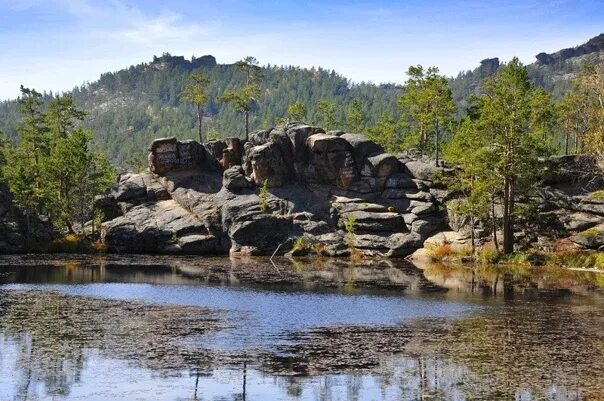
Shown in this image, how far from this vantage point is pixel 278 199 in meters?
90.1

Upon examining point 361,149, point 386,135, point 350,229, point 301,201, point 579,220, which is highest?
point 386,135

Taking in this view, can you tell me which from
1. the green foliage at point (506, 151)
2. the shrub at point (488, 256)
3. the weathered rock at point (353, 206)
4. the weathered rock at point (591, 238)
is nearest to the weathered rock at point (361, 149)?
the weathered rock at point (353, 206)

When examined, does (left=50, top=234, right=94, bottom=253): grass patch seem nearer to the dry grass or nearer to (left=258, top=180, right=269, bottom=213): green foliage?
(left=258, top=180, right=269, bottom=213): green foliage

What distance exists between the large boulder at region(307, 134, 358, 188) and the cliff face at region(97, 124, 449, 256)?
5.0 inches

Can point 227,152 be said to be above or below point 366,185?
above

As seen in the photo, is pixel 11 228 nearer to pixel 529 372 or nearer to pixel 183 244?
pixel 183 244

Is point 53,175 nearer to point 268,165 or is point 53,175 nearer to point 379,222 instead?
point 268,165

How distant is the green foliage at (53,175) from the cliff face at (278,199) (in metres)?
4.22

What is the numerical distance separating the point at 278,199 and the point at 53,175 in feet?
100.0

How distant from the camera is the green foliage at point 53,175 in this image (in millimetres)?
91125

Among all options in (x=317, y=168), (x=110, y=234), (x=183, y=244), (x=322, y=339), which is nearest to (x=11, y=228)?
(x=110, y=234)

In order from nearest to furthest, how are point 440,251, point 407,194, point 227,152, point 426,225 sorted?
point 440,251, point 426,225, point 407,194, point 227,152

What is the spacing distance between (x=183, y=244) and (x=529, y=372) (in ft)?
212

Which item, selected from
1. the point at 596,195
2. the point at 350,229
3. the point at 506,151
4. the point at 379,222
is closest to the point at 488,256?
the point at 506,151
